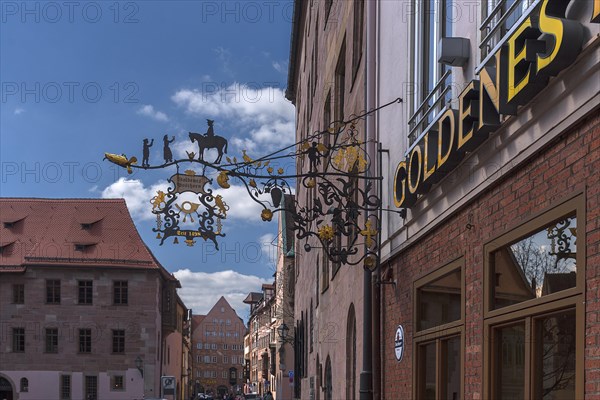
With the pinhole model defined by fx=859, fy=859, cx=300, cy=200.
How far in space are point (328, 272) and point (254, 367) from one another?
96898 millimetres

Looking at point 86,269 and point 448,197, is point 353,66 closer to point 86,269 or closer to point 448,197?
point 448,197

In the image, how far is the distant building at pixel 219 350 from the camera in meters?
141

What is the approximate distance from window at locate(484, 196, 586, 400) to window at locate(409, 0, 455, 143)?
2.23m

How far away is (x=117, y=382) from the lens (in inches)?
2140

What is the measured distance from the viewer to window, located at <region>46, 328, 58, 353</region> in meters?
54.9

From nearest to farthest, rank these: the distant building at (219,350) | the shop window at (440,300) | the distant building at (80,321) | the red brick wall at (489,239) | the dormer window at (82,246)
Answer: the red brick wall at (489,239)
the shop window at (440,300)
the distant building at (80,321)
the dormer window at (82,246)
the distant building at (219,350)

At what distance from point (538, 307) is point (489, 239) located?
101 centimetres

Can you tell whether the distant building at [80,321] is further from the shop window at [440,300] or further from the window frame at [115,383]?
the shop window at [440,300]

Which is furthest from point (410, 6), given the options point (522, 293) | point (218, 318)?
point (218, 318)

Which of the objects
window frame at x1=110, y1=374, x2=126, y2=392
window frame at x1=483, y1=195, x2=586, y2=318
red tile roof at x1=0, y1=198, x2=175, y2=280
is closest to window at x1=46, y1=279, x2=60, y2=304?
red tile roof at x1=0, y1=198, x2=175, y2=280

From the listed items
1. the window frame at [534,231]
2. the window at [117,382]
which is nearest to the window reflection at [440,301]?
the window frame at [534,231]

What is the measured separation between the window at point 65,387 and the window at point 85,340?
74.3 inches

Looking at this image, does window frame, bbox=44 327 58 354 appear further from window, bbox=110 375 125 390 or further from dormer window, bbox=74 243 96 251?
dormer window, bbox=74 243 96 251

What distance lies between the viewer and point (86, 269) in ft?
183
